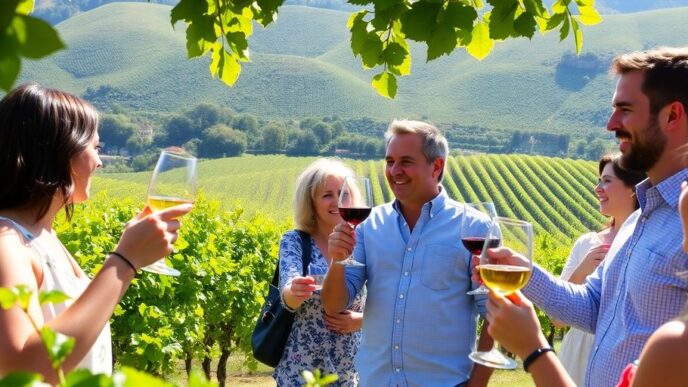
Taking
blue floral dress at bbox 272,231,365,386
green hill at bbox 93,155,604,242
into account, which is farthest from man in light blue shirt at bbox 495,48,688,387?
green hill at bbox 93,155,604,242

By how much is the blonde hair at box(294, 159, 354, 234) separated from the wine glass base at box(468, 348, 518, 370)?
1571 millimetres

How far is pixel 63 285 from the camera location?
1.97m

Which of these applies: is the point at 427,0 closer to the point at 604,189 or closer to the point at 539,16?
the point at 539,16

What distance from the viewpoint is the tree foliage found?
2986 mm

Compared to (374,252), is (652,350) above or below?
above

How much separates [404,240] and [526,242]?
126cm

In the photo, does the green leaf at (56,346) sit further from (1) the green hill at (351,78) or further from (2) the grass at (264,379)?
(1) the green hill at (351,78)

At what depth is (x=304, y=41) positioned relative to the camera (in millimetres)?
117562

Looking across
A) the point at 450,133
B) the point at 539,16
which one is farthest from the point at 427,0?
the point at 450,133

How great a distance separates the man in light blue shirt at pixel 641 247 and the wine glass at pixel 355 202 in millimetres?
728

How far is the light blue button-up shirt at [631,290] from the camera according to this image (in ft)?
7.18

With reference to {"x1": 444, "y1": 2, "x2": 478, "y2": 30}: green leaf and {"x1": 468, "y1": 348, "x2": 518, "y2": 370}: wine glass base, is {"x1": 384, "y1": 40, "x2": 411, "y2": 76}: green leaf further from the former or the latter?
{"x1": 468, "y1": 348, "x2": 518, "y2": 370}: wine glass base

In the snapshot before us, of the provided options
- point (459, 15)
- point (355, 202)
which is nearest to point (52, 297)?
point (355, 202)

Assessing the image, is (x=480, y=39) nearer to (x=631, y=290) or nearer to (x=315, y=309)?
(x=315, y=309)
